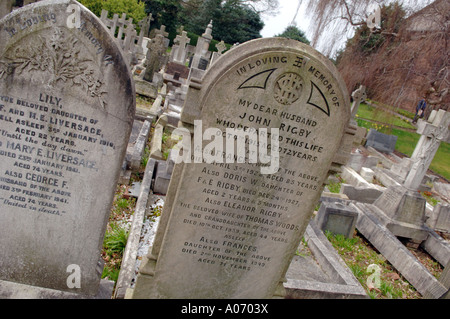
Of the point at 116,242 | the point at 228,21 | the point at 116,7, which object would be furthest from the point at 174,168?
the point at 228,21

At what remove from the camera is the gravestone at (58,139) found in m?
2.57

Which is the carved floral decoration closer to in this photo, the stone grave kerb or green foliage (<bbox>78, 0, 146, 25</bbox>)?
the stone grave kerb

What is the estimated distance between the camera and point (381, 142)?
1420 cm

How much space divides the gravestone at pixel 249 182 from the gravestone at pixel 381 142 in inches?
483

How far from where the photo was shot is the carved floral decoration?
8.47 feet

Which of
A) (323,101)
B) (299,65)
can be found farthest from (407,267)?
(299,65)

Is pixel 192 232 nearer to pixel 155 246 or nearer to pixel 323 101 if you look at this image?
pixel 155 246

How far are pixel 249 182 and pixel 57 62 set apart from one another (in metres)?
1.96

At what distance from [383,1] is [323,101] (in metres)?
12.2

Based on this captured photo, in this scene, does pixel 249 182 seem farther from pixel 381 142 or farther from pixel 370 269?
pixel 381 142

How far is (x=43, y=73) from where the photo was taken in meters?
2.66

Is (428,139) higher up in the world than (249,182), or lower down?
higher up

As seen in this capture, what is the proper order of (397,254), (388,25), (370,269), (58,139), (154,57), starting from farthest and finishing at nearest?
(388,25)
(154,57)
(397,254)
(370,269)
(58,139)

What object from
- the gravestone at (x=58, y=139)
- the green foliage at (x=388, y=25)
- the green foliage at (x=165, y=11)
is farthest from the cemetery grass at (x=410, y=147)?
the green foliage at (x=165, y=11)
